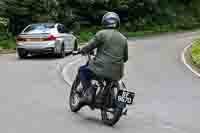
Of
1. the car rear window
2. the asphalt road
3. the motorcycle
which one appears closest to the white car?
the car rear window

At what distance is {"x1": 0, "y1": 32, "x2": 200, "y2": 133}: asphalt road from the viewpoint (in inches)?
371

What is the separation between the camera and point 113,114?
9.61 metres

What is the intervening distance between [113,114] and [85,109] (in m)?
1.63

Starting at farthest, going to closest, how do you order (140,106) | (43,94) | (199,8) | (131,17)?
1. (199,8)
2. (131,17)
3. (43,94)
4. (140,106)

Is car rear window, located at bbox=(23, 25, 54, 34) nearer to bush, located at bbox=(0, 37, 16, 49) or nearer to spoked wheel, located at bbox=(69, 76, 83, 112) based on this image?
bush, located at bbox=(0, 37, 16, 49)

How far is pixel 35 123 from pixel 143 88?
246 inches

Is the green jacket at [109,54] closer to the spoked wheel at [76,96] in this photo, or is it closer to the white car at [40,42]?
the spoked wheel at [76,96]

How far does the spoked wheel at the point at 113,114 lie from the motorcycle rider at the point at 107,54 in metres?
0.24

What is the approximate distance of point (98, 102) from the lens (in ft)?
32.1

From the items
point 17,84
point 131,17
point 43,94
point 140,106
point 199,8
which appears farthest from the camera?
point 199,8

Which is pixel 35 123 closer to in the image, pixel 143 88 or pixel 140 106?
pixel 140 106

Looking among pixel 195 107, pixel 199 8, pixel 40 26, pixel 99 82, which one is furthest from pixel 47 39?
pixel 199 8

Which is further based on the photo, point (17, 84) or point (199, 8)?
point (199, 8)

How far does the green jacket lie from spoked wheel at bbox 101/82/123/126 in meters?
0.25
